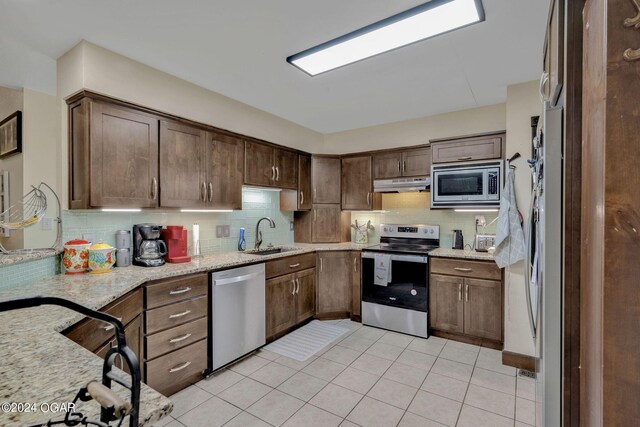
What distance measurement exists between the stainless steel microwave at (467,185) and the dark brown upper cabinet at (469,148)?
8 cm

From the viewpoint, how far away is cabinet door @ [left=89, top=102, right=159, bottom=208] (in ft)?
7.09

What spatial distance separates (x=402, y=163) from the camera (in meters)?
3.82

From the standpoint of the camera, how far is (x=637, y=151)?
592 mm

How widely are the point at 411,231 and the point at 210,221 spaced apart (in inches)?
97.6

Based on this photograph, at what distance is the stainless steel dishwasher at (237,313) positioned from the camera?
255 cm

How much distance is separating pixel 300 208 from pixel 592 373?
346 centimetres

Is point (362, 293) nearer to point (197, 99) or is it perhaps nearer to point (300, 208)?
point (300, 208)

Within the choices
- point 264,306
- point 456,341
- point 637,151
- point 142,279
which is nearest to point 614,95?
point 637,151

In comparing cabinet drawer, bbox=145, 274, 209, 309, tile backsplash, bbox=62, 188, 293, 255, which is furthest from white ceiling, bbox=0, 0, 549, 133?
cabinet drawer, bbox=145, 274, 209, 309

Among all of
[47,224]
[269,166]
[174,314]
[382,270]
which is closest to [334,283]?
[382,270]

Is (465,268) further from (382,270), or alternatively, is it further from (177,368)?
(177,368)

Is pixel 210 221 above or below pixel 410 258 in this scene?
above

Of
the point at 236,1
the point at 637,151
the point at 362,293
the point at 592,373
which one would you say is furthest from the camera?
the point at 362,293

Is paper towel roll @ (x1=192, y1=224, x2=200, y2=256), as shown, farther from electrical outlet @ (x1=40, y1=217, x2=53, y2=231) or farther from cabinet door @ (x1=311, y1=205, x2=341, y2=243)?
cabinet door @ (x1=311, y1=205, x2=341, y2=243)
